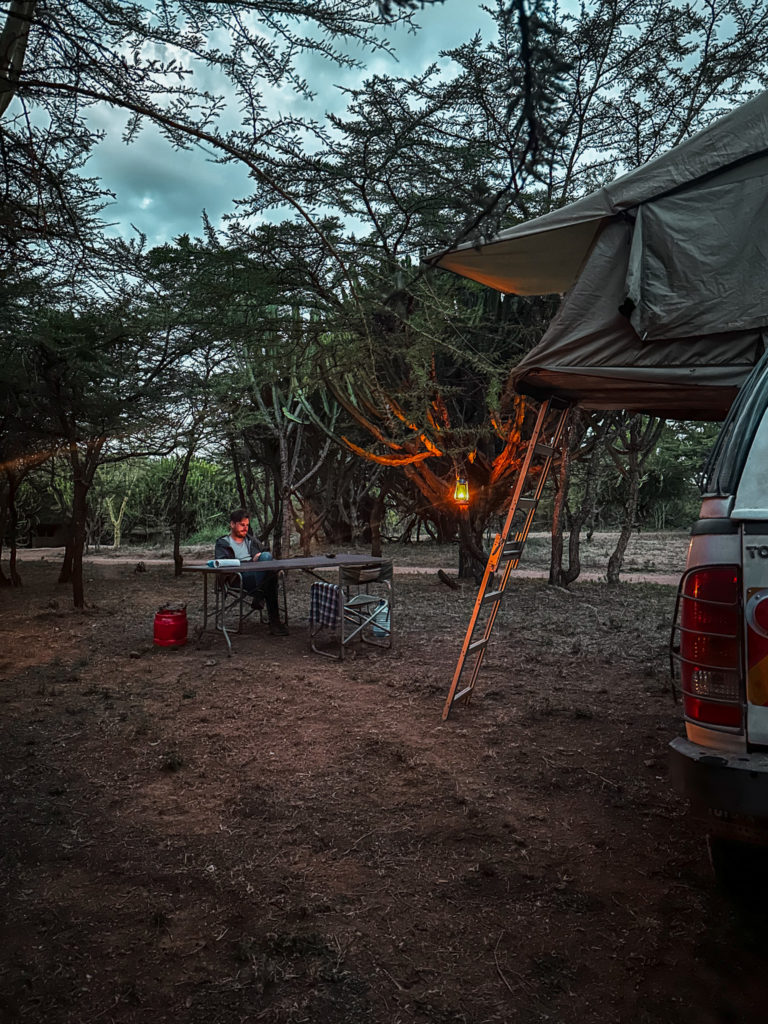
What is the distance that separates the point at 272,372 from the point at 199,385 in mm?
2401

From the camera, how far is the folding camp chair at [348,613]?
6.68 metres

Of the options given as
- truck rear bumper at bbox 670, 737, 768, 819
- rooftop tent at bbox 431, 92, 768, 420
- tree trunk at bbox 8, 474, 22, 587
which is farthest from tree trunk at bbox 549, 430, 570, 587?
tree trunk at bbox 8, 474, 22, 587

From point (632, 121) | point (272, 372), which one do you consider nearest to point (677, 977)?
point (272, 372)

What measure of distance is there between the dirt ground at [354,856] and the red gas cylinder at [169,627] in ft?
3.22

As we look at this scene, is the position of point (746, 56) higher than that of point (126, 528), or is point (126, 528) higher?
point (746, 56)

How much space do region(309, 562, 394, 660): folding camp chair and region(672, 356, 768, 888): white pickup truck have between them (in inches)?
184

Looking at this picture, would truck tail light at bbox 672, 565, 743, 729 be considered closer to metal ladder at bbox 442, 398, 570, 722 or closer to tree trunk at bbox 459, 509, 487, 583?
metal ladder at bbox 442, 398, 570, 722

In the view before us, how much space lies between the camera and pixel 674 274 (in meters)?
3.84

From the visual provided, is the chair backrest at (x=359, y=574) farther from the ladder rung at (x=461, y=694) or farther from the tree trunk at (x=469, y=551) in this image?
the tree trunk at (x=469, y=551)

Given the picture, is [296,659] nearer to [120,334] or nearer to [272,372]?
[272,372]

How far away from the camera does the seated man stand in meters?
7.35

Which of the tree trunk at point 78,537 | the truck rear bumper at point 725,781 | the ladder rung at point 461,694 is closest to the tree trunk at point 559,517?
the ladder rung at point 461,694

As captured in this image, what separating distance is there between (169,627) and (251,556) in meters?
1.16

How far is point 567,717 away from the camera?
489 centimetres
